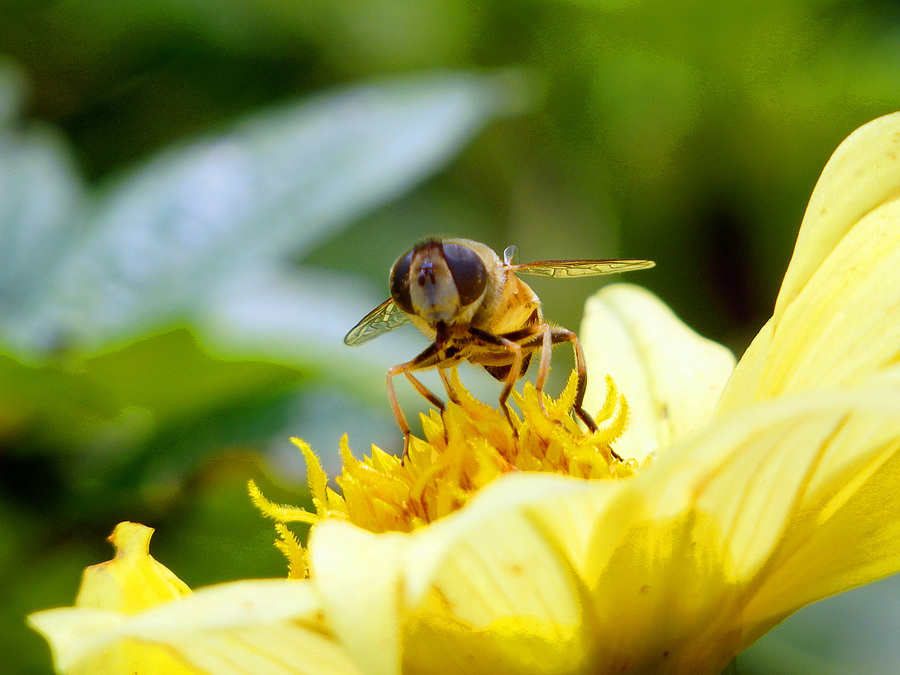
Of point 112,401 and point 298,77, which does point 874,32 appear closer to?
point 298,77

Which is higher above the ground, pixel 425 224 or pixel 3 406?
pixel 425 224

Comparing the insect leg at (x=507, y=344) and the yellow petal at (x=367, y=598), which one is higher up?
the insect leg at (x=507, y=344)

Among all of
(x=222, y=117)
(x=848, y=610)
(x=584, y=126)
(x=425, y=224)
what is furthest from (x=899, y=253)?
(x=222, y=117)

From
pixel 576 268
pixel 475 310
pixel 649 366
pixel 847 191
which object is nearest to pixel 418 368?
pixel 475 310

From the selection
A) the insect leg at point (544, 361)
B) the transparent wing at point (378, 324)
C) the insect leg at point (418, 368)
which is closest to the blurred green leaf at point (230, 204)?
the transparent wing at point (378, 324)

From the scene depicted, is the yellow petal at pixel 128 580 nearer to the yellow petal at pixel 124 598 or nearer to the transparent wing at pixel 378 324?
the yellow petal at pixel 124 598

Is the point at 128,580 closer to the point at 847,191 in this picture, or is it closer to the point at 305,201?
the point at 847,191
